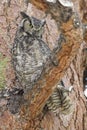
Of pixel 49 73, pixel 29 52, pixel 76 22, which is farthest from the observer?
pixel 29 52

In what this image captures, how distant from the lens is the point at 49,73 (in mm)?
1740

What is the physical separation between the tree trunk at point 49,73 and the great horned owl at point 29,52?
0.22ft

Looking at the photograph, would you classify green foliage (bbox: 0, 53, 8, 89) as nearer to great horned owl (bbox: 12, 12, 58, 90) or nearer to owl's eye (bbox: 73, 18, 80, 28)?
great horned owl (bbox: 12, 12, 58, 90)

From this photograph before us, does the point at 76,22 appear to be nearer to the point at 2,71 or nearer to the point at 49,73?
the point at 49,73

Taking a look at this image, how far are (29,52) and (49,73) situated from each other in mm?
165

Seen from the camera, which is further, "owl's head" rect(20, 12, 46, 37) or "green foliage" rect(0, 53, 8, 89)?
"green foliage" rect(0, 53, 8, 89)

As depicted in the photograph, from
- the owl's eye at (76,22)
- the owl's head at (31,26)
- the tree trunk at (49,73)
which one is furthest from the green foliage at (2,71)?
the owl's eye at (76,22)

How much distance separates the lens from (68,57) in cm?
167

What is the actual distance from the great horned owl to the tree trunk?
0.22 ft

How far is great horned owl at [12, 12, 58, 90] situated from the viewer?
Result: 1.83 meters

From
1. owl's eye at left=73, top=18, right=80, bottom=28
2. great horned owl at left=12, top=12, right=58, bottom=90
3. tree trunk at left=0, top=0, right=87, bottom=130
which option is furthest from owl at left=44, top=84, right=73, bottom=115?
owl's eye at left=73, top=18, right=80, bottom=28

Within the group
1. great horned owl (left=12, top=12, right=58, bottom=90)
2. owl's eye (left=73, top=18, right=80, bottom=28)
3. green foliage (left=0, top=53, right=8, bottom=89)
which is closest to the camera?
owl's eye (left=73, top=18, right=80, bottom=28)

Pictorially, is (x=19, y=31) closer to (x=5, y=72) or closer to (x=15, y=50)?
(x=15, y=50)

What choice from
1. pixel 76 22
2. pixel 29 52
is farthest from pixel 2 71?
pixel 76 22
